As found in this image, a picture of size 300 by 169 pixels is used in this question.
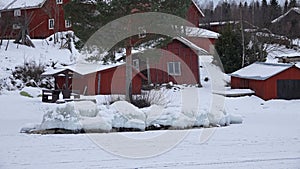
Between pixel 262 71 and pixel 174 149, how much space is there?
1532 cm

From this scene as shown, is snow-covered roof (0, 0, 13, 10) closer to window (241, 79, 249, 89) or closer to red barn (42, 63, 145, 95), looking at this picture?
red barn (42, 63, 145, 95)

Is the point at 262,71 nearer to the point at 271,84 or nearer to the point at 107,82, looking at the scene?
the point at 271,84

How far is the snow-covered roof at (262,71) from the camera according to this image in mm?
22312

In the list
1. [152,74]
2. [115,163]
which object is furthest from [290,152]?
[152,74]

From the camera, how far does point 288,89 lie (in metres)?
22.6

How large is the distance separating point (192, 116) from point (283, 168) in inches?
230

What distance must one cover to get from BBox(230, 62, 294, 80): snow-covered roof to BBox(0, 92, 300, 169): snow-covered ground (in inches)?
319

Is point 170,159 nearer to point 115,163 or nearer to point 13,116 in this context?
point 115,163

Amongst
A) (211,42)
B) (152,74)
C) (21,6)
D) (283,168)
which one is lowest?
(283,168)

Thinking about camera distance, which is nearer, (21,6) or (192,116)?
(192,116)

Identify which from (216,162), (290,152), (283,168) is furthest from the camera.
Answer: (290,152)

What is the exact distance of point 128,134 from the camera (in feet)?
38.3

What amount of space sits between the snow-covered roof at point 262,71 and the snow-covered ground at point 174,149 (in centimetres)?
810

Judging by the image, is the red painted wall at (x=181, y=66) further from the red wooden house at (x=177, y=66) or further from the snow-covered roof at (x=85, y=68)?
the snow-covered roof at (x=85, y=68)
